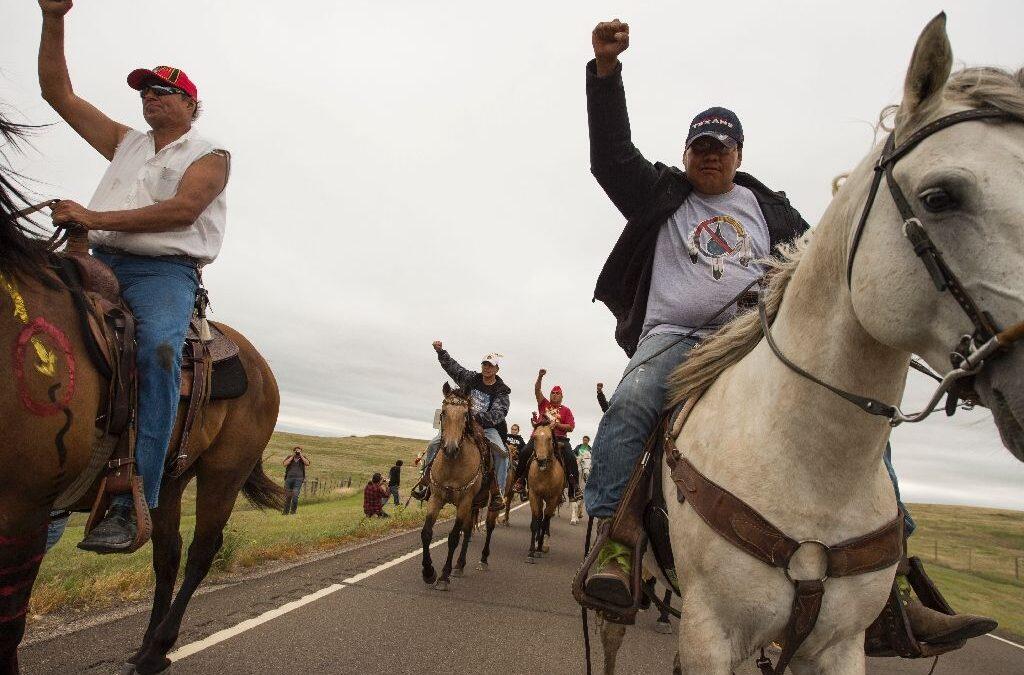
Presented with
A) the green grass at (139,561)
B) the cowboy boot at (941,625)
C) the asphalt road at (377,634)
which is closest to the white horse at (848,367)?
the cowboy boot at (941,625)

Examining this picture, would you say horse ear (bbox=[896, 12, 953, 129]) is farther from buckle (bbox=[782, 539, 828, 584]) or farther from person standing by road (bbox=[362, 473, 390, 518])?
person standing by road (bbox=[362, 473, 390, 518])

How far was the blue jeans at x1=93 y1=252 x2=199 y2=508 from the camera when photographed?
268 cm

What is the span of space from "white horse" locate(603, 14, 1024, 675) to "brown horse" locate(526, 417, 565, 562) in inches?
390

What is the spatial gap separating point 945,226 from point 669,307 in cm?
169

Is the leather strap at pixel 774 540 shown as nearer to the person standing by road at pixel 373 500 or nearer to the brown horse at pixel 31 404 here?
the brown horse at pixel 31 404

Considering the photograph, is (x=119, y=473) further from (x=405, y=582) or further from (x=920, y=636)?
(x=405, y=582)

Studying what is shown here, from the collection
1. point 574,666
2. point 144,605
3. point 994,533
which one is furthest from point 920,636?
point 994,533

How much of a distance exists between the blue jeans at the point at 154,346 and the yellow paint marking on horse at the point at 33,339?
514 millimetres

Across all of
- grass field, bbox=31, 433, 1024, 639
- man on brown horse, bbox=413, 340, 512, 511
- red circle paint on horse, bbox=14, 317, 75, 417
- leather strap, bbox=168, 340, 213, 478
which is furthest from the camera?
man on brown horse, bbox=413, 340, 512, 511

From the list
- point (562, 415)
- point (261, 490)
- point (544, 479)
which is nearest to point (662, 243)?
point (261, 490)

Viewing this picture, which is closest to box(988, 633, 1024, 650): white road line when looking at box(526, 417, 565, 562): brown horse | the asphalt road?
the asphalt road

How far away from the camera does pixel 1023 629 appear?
1068 cm

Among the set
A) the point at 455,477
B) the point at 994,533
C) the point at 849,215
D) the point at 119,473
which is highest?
the point at 849,215

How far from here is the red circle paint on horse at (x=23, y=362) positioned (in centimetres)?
203
